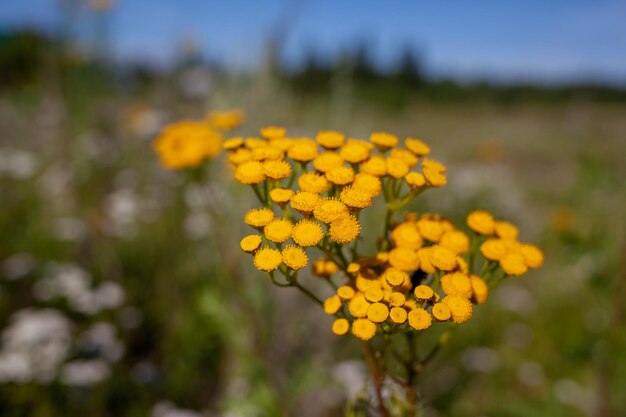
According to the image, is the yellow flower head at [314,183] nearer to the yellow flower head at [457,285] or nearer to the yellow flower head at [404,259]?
the yellow flower head at [404,259]

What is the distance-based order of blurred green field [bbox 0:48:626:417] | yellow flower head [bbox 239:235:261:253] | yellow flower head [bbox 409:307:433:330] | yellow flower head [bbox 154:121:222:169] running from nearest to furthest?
yellow flower head [bbox 409:307:433:330]
yellow flower head [bbox 239:235:261:253]
yellow flower head [bbox 154:121:222:169]
blurred green field [bbox 0:48:626:417]

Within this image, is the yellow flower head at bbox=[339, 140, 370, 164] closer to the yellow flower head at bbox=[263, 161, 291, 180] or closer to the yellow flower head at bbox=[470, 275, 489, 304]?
the yellow flower head at bbox=[263, 161, 291, 180]

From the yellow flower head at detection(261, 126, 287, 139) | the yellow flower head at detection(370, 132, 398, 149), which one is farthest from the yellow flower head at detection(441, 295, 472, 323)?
the yellow flower head at detection(261, 126, 287, 139)

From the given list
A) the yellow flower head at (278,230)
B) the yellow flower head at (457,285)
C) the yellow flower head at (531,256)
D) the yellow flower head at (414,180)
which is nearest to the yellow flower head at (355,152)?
the yellow flower head at (414,180)

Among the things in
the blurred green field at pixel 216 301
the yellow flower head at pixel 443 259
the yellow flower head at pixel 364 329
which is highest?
the yellow flower head at pixel 443 259

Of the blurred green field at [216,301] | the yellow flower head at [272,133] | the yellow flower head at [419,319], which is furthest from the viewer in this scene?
the blurred green field at [216,301]

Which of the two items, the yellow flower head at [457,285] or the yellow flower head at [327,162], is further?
the yellow flower head at [327,162]

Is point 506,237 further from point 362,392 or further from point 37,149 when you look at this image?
point 37,149
